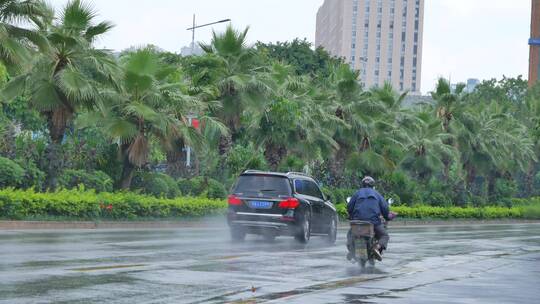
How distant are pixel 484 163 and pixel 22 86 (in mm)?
42406

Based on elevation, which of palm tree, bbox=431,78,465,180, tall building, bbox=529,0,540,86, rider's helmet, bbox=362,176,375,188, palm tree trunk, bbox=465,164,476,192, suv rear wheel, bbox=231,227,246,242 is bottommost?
suv rear wheel, bbox=231,227,246,242

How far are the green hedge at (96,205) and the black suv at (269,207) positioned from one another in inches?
265

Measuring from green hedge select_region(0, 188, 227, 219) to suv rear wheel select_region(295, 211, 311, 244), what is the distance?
814 centimetres

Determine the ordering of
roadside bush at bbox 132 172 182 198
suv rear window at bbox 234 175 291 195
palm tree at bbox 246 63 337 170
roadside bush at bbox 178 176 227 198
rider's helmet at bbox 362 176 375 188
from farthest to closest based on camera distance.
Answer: palm tree at bbox 246 63 337 170 → roadside bush at bbox 178 176 227 198 → roadside bush at bbox 132 172 182 198 → suv rear window at bbox 234 175 291 195 → rider's helmet at bbox 362 176 375 188

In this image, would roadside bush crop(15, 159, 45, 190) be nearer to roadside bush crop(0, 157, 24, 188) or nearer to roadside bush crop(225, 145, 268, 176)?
roadside bush crop(0, 157, 24, 188)

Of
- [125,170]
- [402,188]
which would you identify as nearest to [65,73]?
[125,170]

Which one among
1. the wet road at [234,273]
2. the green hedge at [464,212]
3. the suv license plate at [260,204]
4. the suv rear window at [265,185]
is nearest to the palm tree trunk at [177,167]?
the green hedge at [464,212]

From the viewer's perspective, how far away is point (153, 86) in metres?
35.4

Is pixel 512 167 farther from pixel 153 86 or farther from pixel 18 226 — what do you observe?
pixel 18 226

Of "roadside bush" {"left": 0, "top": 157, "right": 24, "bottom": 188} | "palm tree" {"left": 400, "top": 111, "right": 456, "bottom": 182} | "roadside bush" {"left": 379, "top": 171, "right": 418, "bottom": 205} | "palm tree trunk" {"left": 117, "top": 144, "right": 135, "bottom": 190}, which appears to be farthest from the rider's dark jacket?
"roadside bush" {"left": 379, "top": 171, "right": 418, "bottom": 205}

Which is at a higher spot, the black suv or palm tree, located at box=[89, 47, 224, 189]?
palm tree, located at box=[89, 47, 224, 189]

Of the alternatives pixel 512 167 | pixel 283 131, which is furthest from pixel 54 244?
pixel 512 167

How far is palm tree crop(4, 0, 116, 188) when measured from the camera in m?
31.6

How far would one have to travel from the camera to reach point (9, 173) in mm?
30438
